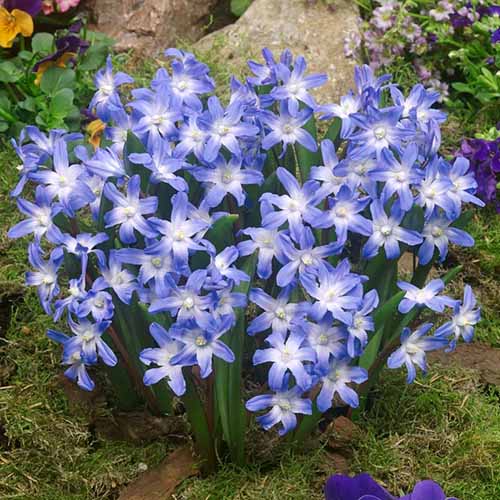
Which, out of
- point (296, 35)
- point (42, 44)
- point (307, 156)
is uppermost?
point (307, 156)

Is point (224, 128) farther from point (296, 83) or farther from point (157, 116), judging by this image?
point (296, 83)

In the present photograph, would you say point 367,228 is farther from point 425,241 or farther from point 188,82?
point 188,82

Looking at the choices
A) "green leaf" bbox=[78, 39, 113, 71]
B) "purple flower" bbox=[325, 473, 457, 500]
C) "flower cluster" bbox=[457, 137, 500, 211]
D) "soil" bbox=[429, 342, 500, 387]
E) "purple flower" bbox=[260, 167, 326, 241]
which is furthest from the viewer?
"green leaf" bbox=[78, 39, 113, 71]

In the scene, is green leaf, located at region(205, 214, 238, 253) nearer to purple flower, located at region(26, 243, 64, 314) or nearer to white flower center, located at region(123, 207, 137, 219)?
white flower center, located at region(123, 207, 137, 219)

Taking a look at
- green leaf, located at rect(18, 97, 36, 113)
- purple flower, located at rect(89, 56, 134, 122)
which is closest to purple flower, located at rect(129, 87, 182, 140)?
purple flower, located at rect(89, 56, 134, 122)

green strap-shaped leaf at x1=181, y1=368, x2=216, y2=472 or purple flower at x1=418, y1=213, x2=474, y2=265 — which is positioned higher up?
purple flower at x1=418, y1=213, x2=474, y2=265

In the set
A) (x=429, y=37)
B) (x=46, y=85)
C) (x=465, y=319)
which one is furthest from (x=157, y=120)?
(x=429, y=37)

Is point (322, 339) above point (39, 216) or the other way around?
the other way around
